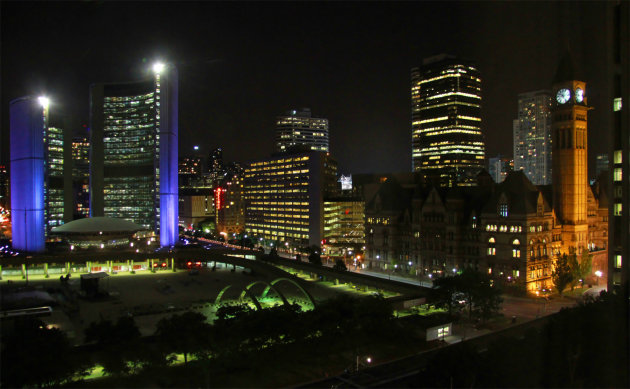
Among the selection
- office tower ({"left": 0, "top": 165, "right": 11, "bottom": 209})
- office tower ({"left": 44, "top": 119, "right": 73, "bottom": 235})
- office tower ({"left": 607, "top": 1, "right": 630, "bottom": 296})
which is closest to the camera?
office tower ({"left": 607, "top": 1, "right": 630, "bottom": 296})

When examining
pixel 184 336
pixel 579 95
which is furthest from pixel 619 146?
pixel 184 336

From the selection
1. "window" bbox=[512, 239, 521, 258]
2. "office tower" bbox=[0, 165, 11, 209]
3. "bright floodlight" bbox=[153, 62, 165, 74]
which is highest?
"bright floodlight" bbox=[153, 62, 165, 74]

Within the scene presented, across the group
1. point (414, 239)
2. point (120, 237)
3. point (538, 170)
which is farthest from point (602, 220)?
point (538, 170)

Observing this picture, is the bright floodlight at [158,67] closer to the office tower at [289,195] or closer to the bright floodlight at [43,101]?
the bright floodlight at [43,101]

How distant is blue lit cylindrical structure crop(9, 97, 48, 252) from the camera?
3671 inches

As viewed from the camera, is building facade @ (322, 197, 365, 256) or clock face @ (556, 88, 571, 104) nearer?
clock face @ (556, 88, 571, 104)

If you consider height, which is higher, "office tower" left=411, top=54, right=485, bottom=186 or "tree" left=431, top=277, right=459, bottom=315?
"office tower" left=411, top=54, right=485, bottom=186

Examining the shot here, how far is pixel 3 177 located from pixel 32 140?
93519 millimetres

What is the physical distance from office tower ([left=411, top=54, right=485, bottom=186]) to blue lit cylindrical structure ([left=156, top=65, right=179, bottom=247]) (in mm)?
90623

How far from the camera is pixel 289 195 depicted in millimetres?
120312

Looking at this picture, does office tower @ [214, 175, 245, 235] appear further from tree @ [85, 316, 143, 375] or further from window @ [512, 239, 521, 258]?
tree @ [85, 316, 143, 375]

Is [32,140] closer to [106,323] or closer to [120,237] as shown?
[120,237]

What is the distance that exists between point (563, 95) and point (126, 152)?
308 ft

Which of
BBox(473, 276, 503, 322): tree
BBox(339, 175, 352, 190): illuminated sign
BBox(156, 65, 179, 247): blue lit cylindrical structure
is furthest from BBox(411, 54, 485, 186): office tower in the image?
BBox(473, 276, 503, 322): tree
